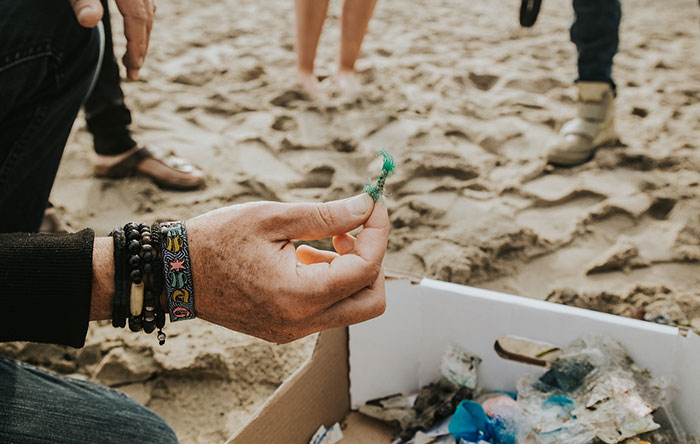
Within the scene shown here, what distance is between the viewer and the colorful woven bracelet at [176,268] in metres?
0.75

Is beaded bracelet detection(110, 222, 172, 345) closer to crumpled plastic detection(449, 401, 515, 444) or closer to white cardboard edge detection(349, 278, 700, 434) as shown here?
white cardboard edge detection(349, 278, 700, 434)

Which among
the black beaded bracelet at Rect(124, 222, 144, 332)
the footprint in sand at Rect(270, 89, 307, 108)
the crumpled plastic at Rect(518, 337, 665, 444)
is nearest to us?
the black beaded bracelet at Rect(124, 222, 144, 332)

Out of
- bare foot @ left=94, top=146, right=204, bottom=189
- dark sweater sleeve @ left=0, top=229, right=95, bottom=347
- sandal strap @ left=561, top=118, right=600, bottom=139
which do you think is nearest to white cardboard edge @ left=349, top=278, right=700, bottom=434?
dark sweater sleeve @ left=0, top=229, right=95, bottom=347

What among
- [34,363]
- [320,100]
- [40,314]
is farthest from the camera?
[320,100]

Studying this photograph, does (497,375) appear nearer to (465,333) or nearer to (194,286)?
(465,333)

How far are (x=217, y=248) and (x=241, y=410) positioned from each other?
569mm

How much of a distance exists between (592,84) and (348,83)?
3.31 ft

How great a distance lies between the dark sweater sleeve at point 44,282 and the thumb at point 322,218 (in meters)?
0.27

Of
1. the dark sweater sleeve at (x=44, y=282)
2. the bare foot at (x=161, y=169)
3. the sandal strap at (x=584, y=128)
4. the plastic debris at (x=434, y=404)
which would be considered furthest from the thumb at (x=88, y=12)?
the sandal strap at (x=584, y=128)

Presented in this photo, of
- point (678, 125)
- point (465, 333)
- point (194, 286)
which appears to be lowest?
point (465, 333)

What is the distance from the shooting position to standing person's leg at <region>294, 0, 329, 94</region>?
2.27m

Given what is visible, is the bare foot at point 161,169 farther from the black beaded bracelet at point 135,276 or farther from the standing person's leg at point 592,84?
the standing person's leg at point 592,84

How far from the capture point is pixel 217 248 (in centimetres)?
76

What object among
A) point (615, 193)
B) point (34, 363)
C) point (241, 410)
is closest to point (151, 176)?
point (34, 363)
